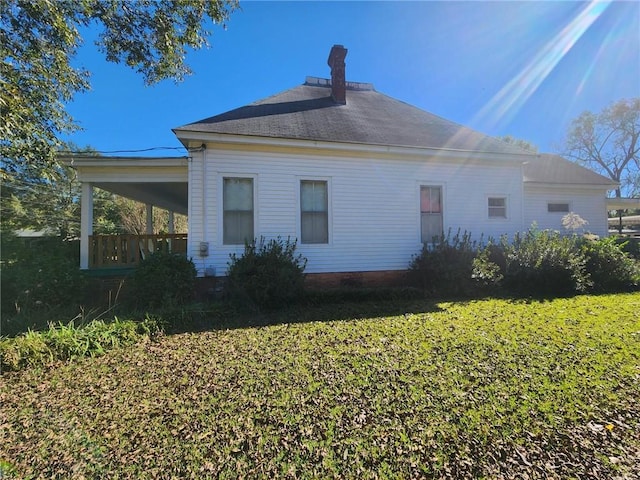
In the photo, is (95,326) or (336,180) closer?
(95,326)

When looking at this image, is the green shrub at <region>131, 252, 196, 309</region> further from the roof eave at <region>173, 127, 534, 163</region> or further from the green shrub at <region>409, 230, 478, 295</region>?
the green shrub at <region>409, 230, 478, 295</region>

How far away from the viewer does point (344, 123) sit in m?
9.10

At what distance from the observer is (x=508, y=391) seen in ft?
9.84

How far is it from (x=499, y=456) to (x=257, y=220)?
257 inches

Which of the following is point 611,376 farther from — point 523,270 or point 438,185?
point 438,185

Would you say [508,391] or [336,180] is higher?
[336,180]

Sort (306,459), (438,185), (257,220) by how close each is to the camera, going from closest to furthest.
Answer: (306,459), (257,220), (438,185)

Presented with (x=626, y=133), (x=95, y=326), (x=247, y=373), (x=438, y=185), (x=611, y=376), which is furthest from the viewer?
(x=626, y=133)

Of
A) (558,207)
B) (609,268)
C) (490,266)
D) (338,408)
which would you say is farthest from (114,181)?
(558,207)

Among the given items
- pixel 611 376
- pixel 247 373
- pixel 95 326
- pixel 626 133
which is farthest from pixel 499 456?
pixel 626 133

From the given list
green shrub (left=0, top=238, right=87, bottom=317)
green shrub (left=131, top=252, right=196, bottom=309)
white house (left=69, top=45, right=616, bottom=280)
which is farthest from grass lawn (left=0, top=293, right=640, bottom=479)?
white house (left=69, top=45, right=616, bottom=280)

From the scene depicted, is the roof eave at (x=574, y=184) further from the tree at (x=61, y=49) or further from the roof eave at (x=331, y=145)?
the tree at (x=61, y=49)

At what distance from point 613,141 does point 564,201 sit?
3147 cm

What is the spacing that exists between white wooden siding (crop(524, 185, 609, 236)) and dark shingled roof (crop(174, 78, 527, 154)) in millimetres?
3567
